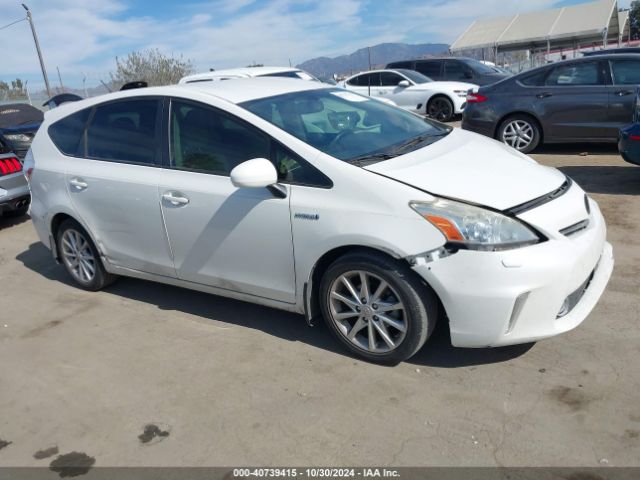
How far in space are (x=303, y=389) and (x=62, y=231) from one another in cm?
297

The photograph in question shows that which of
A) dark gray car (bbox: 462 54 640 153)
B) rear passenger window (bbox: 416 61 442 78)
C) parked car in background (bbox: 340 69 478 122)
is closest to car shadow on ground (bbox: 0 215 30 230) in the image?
dark gray car (bbox: 462 54 640 153)

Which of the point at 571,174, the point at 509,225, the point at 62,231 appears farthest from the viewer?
the point at 571,174

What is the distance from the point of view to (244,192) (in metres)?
3.66

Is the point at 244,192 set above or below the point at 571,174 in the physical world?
above

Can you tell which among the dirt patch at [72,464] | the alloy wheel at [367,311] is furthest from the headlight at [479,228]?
the dirt patch at [72,464]

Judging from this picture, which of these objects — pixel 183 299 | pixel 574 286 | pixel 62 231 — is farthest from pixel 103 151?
pixel 574 286

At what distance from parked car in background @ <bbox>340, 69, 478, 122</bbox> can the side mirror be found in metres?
11.5

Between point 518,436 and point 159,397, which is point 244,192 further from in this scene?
point 518,436

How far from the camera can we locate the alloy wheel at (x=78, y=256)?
500 cm

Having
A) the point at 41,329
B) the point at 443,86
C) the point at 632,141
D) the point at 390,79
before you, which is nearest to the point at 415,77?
the point at 390,79

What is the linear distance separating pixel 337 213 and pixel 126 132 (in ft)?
6.88

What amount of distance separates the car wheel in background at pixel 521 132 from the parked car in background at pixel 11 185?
7.06m

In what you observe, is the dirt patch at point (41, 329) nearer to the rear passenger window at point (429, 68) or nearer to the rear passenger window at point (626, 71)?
the rear passenger window at point (626, 71)

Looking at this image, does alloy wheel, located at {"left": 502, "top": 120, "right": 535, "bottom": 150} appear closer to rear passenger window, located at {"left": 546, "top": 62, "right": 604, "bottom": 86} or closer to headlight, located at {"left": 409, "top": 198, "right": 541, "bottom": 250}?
rear passenger window, located at {"left": 546, "top": 62, "right": 604, "bottom": 86}
